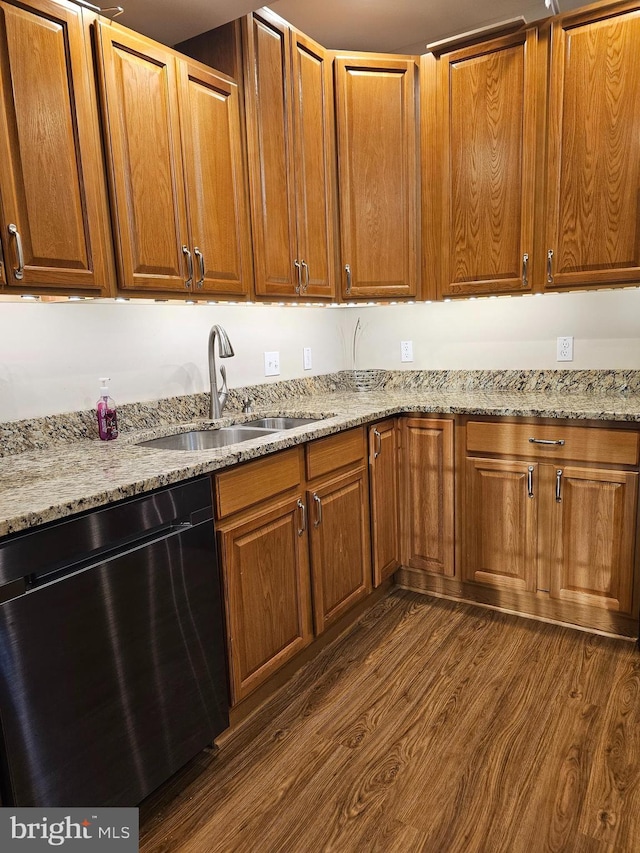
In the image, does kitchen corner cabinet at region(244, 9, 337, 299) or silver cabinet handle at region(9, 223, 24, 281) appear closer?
silver cabinet handle at region(9, 223, 24, 281)

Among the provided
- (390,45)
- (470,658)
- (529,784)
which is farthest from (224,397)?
(390,45)

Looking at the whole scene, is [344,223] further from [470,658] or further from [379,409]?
[470,658]

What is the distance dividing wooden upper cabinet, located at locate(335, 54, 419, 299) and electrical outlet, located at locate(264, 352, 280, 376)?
448 mm

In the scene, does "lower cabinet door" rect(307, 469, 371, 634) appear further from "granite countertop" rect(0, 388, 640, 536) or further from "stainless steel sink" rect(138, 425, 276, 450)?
"stainless steel sink" rect(138, 425, 276, 450)

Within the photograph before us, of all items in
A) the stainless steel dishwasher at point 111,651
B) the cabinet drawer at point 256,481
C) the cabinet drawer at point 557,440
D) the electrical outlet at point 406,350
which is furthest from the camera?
the electrical outlet at point 406,350

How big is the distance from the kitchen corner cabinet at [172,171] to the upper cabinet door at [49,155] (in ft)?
0.25

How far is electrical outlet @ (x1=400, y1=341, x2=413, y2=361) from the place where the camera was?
3150mm

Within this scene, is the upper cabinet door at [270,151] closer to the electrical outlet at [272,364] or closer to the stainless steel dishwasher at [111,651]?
the electrical outlet at [272,364]

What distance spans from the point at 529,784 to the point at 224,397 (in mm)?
1690

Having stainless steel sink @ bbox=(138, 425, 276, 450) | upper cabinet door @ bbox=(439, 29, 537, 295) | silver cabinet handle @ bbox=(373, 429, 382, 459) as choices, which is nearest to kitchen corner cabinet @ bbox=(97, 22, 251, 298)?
stainless steel sink @ bbox=(138, 425, 276, 450)

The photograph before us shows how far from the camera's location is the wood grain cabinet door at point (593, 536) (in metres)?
2.21

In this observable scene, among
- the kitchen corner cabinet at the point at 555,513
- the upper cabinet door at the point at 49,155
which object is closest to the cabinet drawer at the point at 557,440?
the kitchen corner cabinet at the point at 555,513

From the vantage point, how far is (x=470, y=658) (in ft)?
7.25

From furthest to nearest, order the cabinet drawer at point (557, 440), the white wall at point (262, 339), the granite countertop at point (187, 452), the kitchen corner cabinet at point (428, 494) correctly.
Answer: the kitchen corner cabinet at point (428, 494) < the cabinet drawer at point (557, 440) < the white wall at point (262, 339) < the granite countertop at point (187, 452)
